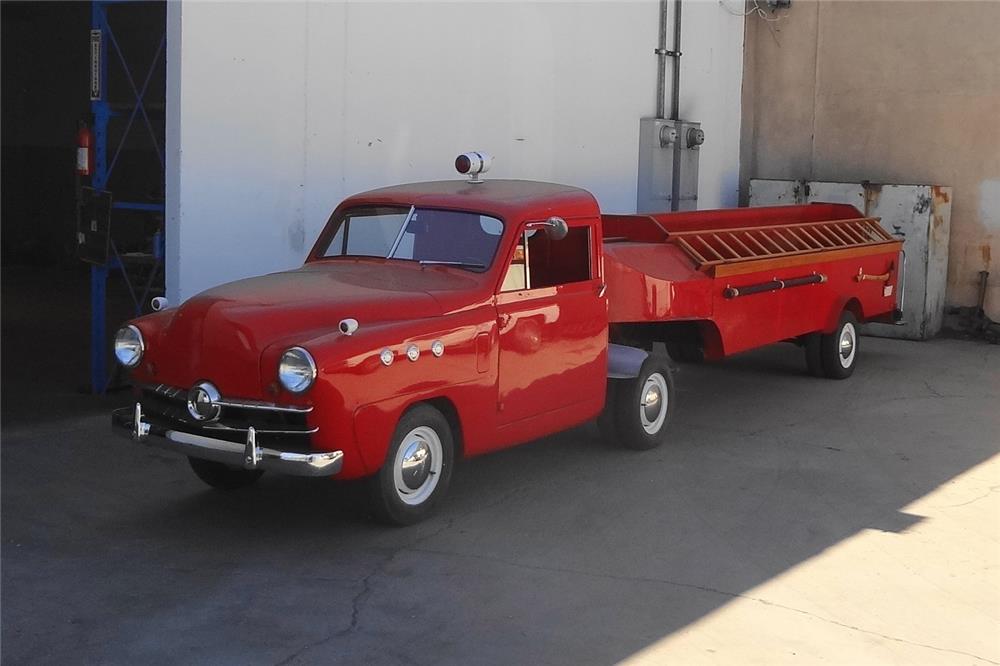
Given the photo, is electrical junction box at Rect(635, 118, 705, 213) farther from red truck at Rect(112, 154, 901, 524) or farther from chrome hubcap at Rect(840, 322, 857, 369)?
red truck at Rect(112, 154, 901, 524)

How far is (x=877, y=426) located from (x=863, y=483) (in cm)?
167

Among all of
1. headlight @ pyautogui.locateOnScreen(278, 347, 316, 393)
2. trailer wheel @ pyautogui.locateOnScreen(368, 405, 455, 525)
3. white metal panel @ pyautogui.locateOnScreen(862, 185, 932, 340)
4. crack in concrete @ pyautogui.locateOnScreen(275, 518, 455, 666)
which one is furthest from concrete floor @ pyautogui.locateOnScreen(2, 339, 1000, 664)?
white metal panel @ pyautogui.locateOnScreen(862, 185, 932, 340)

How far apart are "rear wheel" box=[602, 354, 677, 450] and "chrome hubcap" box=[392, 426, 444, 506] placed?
1898mm

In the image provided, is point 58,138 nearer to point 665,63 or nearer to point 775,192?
point 665,63

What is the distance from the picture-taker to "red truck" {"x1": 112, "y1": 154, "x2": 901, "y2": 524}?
5.45 metres

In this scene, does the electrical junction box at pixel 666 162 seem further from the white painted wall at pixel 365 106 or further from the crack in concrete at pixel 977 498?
the crack in concrete at pixel 977 498

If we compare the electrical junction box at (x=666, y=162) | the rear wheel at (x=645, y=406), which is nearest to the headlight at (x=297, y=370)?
the rear wheel at (x=645, y=406)

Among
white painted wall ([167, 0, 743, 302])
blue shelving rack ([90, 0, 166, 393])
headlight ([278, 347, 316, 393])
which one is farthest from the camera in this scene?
blue shelving rack ([90, 0, 166, 393])

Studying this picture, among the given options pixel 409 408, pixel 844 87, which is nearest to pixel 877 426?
pixel 409 408

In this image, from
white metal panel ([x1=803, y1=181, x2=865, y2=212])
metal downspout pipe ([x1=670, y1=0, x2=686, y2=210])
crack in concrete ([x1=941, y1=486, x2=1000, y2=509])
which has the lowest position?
crack in concrete ([x1=941, y1=486, x2=1000, y2=509])

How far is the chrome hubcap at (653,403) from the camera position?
25.1 ft

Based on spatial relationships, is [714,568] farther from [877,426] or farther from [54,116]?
[54,116]

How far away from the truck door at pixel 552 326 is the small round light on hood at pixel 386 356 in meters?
0.91

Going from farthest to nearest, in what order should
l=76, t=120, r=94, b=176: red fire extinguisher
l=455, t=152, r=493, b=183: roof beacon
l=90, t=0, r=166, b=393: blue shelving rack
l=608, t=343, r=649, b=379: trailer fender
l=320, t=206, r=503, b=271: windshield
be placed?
l=76, t=120, r=94, b=176: red fire extinguisher → l=90, t=0, r=166, b=393: blue shelving rack → l=608, t=343, r=649, b=379: trailer fender → l=455, t=152, r=493, b=183: roof beacon → l=320, t=206, r=503, b=271: windshield
